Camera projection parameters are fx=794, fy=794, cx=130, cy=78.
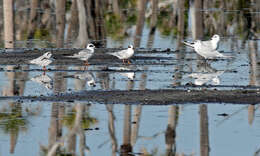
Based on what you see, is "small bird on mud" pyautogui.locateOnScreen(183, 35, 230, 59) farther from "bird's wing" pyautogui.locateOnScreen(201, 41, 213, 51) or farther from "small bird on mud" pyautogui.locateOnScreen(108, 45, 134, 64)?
"small bird on mud" pyautogui.locateOnScreen(108, 45, 134, 64)

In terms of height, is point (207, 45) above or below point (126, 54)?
above

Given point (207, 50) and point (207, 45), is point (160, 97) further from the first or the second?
point (207, 45)

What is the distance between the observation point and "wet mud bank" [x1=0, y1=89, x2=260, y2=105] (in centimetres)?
1304

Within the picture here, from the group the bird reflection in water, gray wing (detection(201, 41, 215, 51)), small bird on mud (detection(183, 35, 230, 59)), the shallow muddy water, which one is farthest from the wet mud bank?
gray wing (detection(201, 41, 215, 51))

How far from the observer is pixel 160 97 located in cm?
1345

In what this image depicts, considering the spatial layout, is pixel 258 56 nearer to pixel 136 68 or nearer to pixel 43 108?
pixel 136 68

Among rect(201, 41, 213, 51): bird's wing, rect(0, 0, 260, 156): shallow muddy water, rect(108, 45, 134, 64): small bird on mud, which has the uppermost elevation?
rect(201, 41, 213, 51): bird's wing

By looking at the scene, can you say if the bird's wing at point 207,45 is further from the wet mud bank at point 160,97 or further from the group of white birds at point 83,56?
the wet mud bank at point 160,97

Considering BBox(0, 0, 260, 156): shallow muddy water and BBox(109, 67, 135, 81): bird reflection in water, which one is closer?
BBox(0, 0, 260, 156): shallow muddy water

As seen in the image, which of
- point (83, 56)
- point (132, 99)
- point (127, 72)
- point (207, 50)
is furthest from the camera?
point (207, 50)

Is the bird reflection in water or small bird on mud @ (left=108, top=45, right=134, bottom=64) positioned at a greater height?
small bird on mud @ (left=108, top=45, right=134, bottom=64)

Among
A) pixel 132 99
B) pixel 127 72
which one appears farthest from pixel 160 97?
pixel 127 72

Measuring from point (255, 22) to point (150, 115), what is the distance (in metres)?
18.3

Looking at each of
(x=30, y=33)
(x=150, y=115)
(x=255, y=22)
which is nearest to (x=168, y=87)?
(x=150, y=115)
